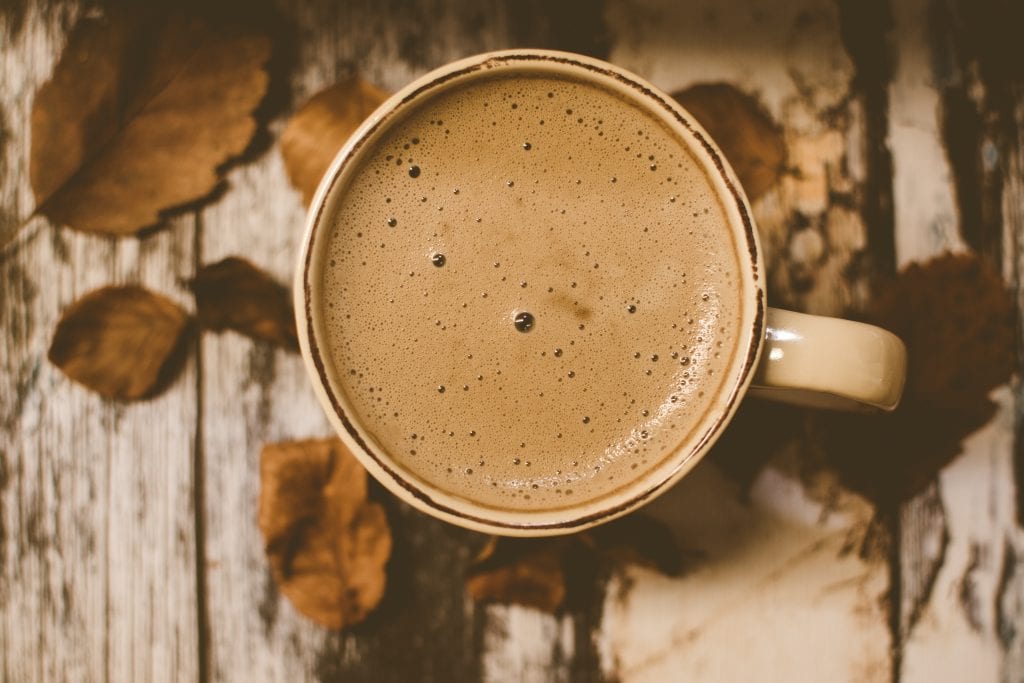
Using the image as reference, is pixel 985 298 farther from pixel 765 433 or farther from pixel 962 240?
pixel 765 433

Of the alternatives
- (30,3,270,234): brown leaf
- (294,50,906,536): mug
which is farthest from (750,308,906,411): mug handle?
(30,3,270,234): brown leaf

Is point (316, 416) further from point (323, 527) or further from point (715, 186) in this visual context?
point (715, 186)

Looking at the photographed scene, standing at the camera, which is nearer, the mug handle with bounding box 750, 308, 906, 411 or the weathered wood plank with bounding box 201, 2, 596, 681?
the mug handle with bounding box 750, 308, 906, 411

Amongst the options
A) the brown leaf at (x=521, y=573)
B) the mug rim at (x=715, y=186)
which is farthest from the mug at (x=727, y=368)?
the brown leaf at (x=521, y=573)

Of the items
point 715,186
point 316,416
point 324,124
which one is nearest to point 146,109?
point 324,124

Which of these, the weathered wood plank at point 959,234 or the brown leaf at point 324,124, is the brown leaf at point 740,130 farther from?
the brown leaf at point 324,124

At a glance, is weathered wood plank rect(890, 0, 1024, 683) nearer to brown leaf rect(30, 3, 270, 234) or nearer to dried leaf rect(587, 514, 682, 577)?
dried leaf rect(587, 514, 682, 577)
